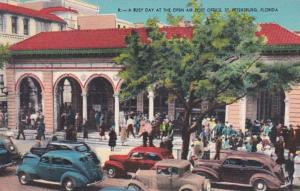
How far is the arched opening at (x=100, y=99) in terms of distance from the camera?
28141 millimetres

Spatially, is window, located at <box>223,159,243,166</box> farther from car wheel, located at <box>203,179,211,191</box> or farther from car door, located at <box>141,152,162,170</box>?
car door, located at <box>141,152,162,170</box>

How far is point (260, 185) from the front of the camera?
14.6 meters

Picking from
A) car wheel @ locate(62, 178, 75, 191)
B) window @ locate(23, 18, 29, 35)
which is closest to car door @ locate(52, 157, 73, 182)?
car wheel @ locate(62, 178, 75, 191)

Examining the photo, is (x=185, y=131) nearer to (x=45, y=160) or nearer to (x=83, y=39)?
(x=45, y=160)

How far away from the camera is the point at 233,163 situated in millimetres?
15188

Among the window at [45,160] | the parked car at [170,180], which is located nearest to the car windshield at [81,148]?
the window at [45,160]

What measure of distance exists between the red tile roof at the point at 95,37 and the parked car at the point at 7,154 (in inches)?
340

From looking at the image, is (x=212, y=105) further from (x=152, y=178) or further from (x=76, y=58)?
(x=76, y=58)

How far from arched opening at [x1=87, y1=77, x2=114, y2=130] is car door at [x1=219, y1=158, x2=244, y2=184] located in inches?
542

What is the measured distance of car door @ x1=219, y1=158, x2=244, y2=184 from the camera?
15.0 meters

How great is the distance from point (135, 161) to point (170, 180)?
286 cm

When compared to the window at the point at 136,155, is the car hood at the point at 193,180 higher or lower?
lower

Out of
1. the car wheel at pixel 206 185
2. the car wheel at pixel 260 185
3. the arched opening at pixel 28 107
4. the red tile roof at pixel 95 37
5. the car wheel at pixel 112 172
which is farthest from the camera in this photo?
the arched opening at pixel 28 107

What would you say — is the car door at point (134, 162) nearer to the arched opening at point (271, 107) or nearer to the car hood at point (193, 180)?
the car hood at point (193, 180)
